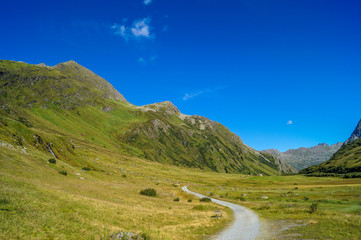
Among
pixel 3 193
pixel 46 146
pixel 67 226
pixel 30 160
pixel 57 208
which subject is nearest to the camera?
pixel 67 226

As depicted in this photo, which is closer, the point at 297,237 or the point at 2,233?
the point at 2,233

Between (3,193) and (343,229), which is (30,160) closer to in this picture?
(3,193)

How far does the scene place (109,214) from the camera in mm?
27641

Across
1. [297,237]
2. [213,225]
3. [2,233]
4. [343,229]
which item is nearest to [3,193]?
[2,233]

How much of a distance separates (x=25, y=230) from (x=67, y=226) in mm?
4253

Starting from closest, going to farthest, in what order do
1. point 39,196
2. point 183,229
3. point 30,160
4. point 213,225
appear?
point 39,196 < point 183,229 < point 213,225 < point 30,160

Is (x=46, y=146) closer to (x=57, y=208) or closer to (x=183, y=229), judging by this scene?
(x=57, y=208)

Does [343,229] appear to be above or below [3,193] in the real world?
below

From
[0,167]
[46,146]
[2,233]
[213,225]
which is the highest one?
[46,146]

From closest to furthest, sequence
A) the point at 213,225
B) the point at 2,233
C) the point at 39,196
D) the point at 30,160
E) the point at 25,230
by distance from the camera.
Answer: the point at 2,233
the point at 25,230
the point at 39,196
the point at 213,225
the point at 30,160

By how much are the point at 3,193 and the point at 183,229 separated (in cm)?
2215

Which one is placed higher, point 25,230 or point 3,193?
point 3,193

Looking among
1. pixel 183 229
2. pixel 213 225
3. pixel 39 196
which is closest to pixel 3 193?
pixel 39 196

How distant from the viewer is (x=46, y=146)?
73562mm
